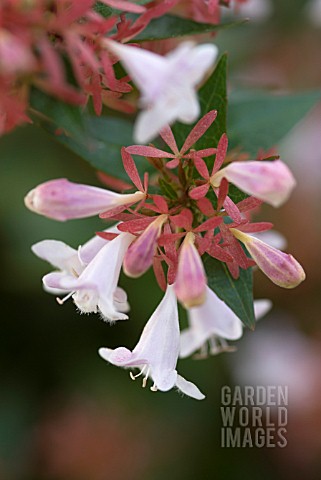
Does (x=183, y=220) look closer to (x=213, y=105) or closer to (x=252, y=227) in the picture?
(x=252, y=227)

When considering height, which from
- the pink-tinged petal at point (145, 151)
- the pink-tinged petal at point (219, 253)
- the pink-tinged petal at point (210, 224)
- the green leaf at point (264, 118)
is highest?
the green leaf at point (264, 118)

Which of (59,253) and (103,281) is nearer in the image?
(103,281)

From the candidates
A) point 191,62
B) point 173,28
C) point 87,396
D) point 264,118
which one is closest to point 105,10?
point 173,28

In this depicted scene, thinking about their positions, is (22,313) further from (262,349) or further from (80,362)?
(262,349)

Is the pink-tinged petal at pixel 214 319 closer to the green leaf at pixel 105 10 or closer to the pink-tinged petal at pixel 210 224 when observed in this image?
the pink-tinged petal at pixel 210 224

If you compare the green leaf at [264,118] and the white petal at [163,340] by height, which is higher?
the green leaf at [264,118]

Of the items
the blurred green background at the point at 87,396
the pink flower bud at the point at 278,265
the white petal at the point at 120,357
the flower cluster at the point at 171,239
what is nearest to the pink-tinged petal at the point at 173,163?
the flower cluster at the point at 171,239

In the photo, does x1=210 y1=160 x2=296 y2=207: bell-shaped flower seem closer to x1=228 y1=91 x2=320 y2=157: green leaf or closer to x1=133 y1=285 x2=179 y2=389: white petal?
x1=133 y1=285 x2=179 y2=389: white petal
